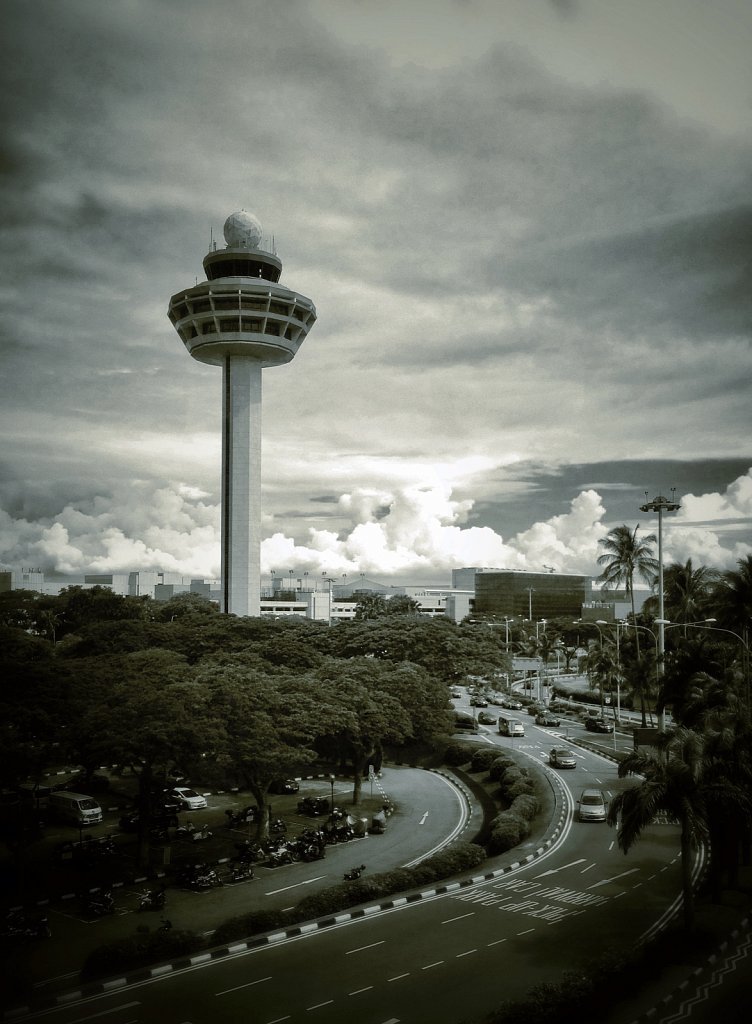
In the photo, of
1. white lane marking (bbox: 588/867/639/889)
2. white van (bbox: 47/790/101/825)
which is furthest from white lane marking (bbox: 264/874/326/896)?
white van (bbox: 47/790/101/825)

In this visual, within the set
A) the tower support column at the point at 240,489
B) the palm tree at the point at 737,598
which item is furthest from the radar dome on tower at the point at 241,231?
the palm tree at the point at 737,598

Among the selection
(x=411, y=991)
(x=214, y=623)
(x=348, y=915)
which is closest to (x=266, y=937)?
(x=348, y=915)

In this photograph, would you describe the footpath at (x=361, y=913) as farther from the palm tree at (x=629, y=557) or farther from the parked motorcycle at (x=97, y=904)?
the palm tree at (x=629, y=557)

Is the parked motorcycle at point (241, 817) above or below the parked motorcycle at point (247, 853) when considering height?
below

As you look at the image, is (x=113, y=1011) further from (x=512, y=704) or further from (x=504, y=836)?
(x=512, y=704)

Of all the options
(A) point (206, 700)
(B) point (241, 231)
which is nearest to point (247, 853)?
(A) point (206, 700)

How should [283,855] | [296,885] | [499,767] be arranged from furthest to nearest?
[499,767] < [283,855] < [296,885]
